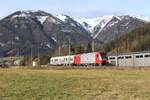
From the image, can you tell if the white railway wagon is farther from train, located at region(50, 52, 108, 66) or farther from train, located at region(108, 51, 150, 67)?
train, located at region(108, 51, 150, 67)

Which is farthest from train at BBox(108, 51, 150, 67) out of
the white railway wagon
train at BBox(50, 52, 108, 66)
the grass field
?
the grass field

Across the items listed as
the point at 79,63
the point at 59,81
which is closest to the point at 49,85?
the point at 59,81

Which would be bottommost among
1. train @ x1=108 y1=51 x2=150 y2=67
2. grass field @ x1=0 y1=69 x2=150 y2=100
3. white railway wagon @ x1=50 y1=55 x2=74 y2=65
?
grass field @ x1=0 y1=69 x2=150 y2=100

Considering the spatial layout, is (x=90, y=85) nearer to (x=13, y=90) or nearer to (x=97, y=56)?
(x=13, y=90)

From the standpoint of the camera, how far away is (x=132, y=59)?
10031 cm

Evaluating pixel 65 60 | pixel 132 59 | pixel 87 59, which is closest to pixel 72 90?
pixel 132 59

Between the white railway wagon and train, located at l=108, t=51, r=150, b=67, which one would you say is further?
the white railway wagon

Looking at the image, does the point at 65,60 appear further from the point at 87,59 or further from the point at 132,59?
the point at 132,59

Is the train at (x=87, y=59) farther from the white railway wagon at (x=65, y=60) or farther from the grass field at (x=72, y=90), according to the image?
the grass field at (x=72, y=90)

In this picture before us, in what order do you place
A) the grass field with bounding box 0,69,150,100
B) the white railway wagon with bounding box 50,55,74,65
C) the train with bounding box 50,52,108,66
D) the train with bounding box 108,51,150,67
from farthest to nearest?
the white railway wagon with bounding box 50,55,74,65 → the train with bounding box 50,52,108,66 → the train with bounding box 108,51,150,67 → the grass field with bounding box 0,69,150,100

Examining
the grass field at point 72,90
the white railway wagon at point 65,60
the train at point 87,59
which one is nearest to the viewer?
the grass field at point 72,90

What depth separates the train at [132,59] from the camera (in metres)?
92.1

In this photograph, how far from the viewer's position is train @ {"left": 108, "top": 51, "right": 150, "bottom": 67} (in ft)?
302

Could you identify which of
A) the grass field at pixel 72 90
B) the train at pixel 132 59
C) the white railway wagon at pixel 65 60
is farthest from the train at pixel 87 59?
the grass field at pixel 72 90
